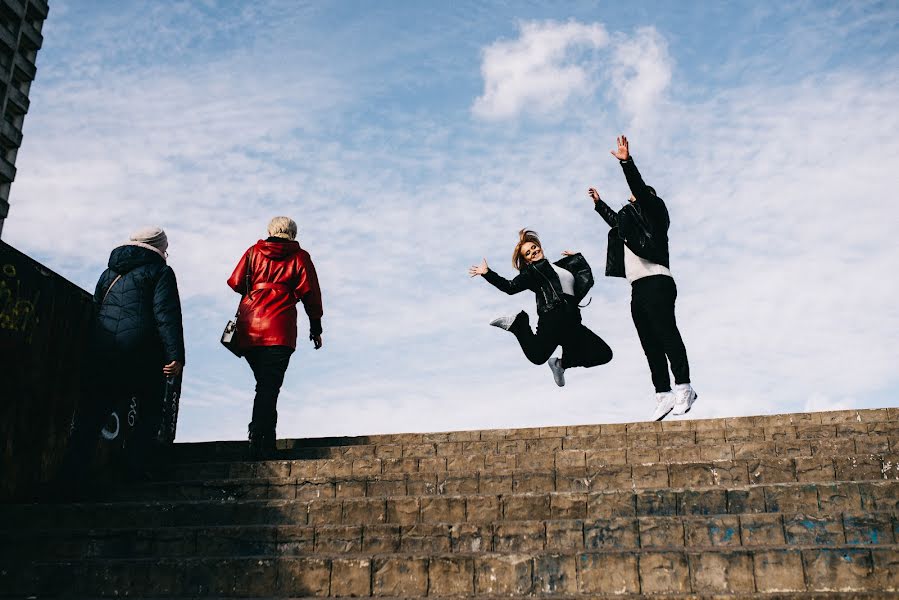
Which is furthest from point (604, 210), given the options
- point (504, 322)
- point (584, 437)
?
point (584, 437)

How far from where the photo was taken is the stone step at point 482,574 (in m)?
3.48

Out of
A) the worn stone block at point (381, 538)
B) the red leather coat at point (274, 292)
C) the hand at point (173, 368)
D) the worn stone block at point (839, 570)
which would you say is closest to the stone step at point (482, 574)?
the worn stone block at point (839, 570)

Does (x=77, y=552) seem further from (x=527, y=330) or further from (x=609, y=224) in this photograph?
(x=609, y=224)

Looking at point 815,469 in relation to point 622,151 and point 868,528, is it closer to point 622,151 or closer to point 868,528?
point 868,528

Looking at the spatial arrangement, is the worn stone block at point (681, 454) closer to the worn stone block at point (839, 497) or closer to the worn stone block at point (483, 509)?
the worn stone block at point (839, 497)

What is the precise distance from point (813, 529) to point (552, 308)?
3.88 metres

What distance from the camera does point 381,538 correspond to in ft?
14.1

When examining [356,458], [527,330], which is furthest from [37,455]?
[527,330]

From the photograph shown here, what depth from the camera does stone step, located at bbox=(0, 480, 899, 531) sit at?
13.6 feet

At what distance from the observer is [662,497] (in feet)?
14.2

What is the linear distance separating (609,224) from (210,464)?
3922 mm

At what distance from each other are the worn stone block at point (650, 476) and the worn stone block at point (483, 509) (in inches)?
32.9

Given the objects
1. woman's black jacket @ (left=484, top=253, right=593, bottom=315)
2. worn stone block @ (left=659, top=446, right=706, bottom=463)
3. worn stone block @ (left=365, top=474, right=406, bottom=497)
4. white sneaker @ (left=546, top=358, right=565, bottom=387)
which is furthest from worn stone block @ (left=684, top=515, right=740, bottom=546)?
white sneaker @ (left=546, top=358, right=565, bottom=387)

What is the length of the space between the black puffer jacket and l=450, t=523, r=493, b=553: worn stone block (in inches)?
96.3
